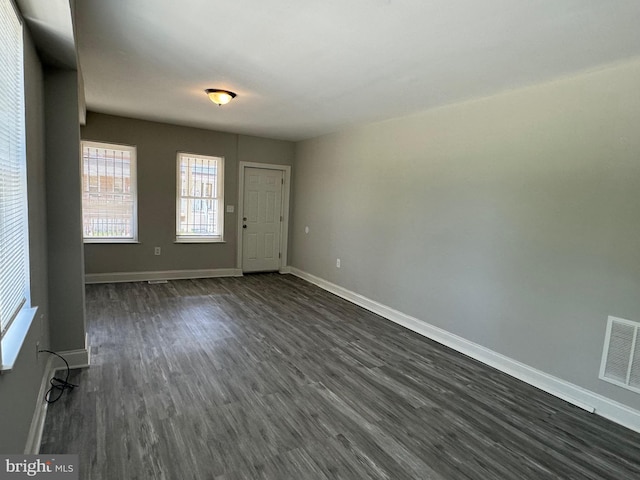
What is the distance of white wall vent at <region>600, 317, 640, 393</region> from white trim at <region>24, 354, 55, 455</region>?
3.59 m

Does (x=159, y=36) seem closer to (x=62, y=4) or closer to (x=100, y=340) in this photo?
(x=62, y=4)

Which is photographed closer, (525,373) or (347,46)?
(347,46)

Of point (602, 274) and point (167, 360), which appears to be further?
point (167, 360)

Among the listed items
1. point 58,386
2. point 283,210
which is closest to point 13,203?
point 58,386

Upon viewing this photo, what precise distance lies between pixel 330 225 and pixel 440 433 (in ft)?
12.3

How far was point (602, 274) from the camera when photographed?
258cm

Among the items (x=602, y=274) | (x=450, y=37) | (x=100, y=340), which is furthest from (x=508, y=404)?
(x=100, y=340)

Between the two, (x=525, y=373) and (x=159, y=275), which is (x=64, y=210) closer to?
(x=159, y=275)

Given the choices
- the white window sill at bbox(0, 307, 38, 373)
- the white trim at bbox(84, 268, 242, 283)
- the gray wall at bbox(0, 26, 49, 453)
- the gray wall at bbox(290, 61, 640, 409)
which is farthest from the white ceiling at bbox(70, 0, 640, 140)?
the white trim at bbox(84, 268, 242, 283)

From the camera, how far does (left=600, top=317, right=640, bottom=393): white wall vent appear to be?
2.42m

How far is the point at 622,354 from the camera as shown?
248 cm

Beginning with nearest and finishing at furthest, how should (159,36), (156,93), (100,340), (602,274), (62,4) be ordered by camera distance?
(62,4), (159,36), (602,274), (100,340), (156,93)

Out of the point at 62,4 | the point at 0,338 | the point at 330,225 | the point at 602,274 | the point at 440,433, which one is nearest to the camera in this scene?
the point at 0,338

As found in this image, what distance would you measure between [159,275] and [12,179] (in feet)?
14.0
